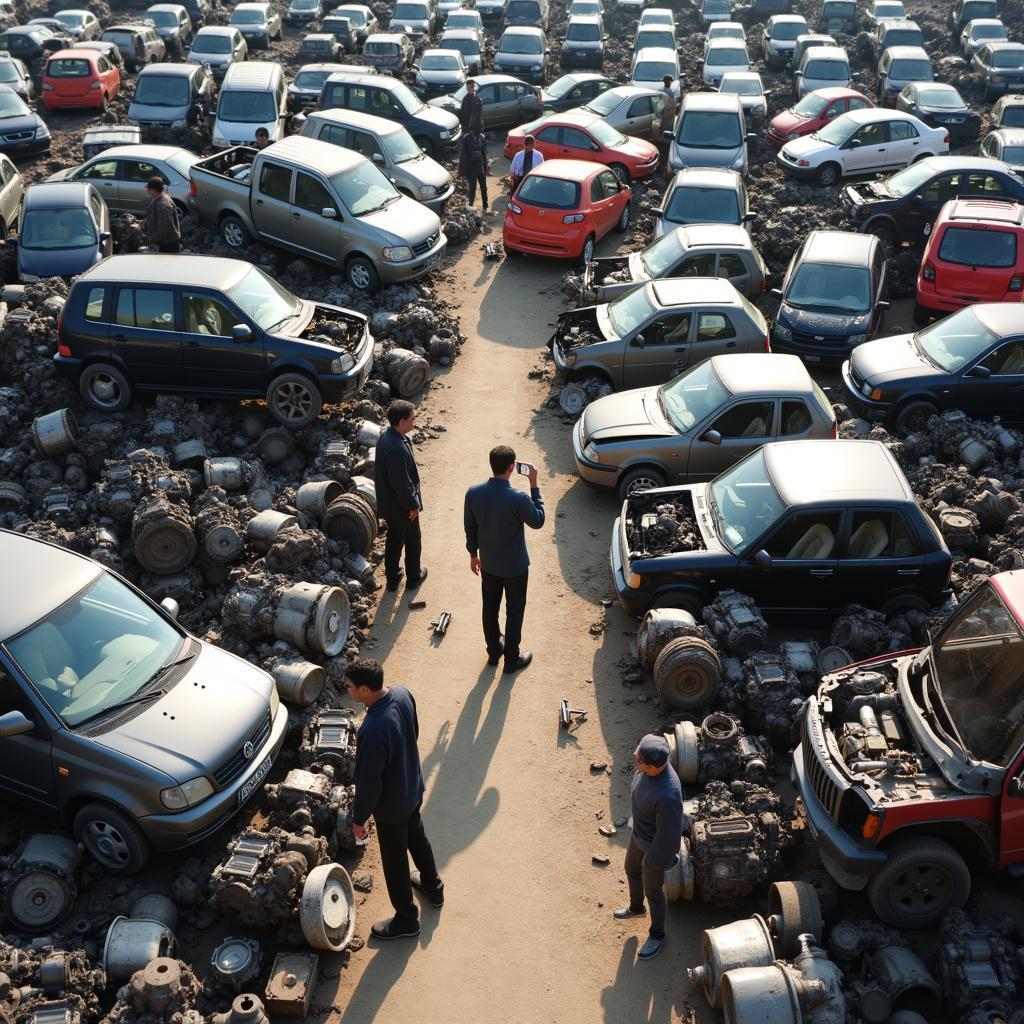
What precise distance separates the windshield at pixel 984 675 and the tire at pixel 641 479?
14.0ft

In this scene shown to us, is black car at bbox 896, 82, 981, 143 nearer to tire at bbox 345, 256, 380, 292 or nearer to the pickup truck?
the pickup truck

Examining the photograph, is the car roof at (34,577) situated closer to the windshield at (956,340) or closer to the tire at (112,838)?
the tire at (112,838)

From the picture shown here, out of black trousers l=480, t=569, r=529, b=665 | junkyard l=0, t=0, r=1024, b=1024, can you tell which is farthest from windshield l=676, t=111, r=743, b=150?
black trousers l=480, t=569, r=529, b=665

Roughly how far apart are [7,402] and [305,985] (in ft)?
28.7

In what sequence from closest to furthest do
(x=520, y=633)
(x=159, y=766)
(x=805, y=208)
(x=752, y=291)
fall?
1. (x=159, y=766)
2. (x=520, y=633)
3. (x=752, y=291)
4. (x=805, y=208)

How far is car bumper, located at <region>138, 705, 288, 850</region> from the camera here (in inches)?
280

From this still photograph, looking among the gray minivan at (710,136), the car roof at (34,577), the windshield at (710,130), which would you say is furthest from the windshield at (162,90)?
the car roof at (34,577)

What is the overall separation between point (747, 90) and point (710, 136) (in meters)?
5.66

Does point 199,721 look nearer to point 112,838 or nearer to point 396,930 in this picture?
point 112,838

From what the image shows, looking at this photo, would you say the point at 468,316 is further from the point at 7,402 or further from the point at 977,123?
the point at 977,123

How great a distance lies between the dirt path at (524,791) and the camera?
6840 mm

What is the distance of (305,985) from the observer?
6543 millimetres

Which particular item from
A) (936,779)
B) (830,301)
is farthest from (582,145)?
(936,779)

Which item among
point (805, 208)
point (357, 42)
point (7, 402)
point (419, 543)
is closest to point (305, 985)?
point (419, 543)
